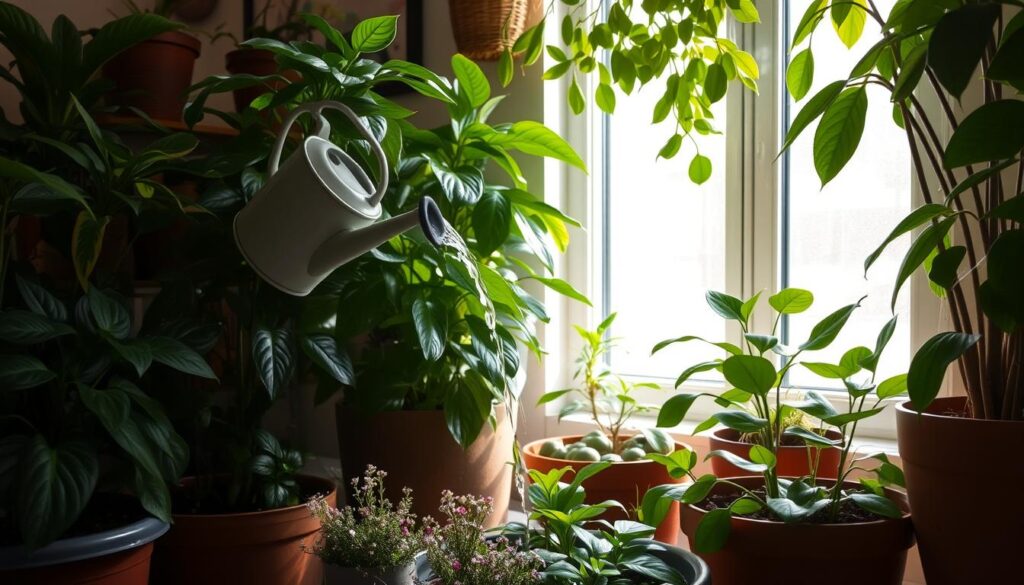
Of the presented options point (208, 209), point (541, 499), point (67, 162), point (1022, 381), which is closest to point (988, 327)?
point (1022, 381)

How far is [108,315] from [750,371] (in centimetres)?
83

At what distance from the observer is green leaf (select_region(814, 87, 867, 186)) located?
100cm

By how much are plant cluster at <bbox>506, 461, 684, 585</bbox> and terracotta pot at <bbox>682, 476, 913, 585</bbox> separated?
0.32 ft

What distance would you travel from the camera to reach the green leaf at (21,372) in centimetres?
104

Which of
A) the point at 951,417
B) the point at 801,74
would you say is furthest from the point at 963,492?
the point at 801,74

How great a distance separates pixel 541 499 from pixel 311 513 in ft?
1.30

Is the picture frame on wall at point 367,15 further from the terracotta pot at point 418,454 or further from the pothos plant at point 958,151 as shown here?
the pothos plant at point 958,151

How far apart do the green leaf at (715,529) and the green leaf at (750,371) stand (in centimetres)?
16

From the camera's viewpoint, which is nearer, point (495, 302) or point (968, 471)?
point (968, 471)

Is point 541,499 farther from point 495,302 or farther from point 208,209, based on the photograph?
point 208,209

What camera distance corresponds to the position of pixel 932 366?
903 mm

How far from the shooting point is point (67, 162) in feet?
4.42

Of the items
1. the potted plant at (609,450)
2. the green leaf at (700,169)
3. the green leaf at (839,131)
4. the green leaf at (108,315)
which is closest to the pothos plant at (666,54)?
the green leaf at (700,169)

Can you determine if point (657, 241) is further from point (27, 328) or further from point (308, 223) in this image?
point (27, 328)
